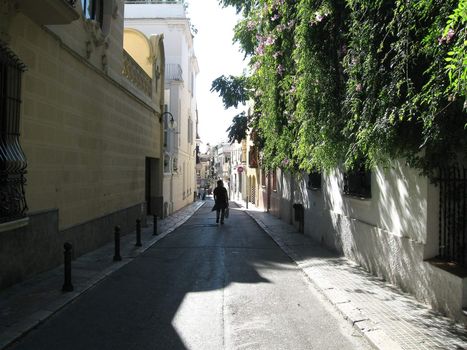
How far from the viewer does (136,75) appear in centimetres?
1731

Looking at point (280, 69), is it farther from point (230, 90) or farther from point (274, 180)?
point (274, 180)

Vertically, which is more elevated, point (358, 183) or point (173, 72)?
point (173, 72)

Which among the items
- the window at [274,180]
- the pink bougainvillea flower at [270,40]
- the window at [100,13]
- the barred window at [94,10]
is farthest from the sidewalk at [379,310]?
the window at [274,180]

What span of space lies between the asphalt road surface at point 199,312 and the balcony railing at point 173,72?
21569 millimetres

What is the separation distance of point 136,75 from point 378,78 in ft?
39.9

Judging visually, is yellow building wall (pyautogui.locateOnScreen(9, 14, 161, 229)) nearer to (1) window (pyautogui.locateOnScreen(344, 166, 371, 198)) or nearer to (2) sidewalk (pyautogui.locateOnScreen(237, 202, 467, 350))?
(2) sidewalk (pyautogui.locateOnScreen(237, 202, 467, 350))

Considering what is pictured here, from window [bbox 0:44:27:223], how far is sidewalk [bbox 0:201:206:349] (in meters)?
1.09

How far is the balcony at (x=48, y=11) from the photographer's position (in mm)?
7605

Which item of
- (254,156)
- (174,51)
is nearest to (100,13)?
(254,156)

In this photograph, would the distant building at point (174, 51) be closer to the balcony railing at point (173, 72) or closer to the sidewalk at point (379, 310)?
the balcony railing at point (173, 72)

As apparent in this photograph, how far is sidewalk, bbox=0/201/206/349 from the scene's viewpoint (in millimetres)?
5789

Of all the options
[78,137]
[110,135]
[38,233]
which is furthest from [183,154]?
[38,233]

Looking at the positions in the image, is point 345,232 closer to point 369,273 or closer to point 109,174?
point 369,273

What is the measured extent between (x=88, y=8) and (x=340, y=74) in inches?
268
